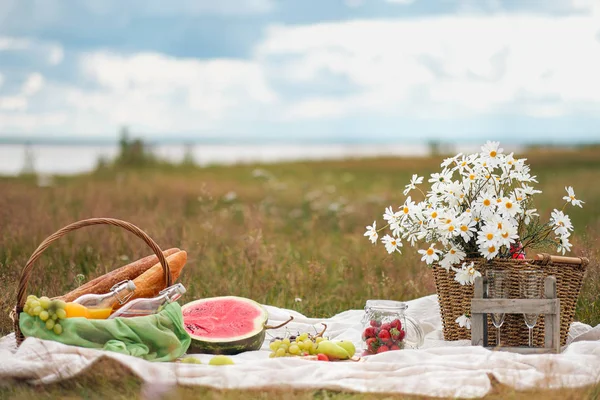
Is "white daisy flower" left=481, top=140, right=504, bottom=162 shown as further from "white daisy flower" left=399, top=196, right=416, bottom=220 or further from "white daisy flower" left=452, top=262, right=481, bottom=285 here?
"white daisy flower" left=452, top=262, right=481, bottom=285

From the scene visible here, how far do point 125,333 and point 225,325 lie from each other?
0.88 meters

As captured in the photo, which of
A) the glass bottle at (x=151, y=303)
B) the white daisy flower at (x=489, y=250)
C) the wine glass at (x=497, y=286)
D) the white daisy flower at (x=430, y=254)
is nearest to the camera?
the glass bottle at (x=151, y=303)

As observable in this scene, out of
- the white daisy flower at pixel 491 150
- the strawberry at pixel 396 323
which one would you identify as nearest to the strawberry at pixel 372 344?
the strawberry at pixel 396 323

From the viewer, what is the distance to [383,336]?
481 centimetres

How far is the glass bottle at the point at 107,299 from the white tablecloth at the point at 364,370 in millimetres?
422

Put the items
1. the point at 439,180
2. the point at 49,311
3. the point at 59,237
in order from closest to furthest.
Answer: the point at 49,311 → the point at 59,237 → the point at 439,180

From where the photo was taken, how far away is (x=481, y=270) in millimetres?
4938

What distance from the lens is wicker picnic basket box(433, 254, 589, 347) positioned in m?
4.91

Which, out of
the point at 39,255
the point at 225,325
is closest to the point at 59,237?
the point at 39,255

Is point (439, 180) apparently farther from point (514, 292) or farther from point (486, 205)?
point (514, 292)

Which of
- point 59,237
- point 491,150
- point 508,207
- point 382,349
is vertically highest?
point 491,150

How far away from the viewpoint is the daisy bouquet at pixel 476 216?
15.8 feet

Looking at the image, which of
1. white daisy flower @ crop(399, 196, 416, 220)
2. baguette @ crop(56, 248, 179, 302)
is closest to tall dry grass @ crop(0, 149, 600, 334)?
baguette @ crop(56, 248, 179, 302)

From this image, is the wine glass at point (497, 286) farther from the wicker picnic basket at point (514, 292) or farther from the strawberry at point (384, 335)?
the strawberry at point (384, 335)
